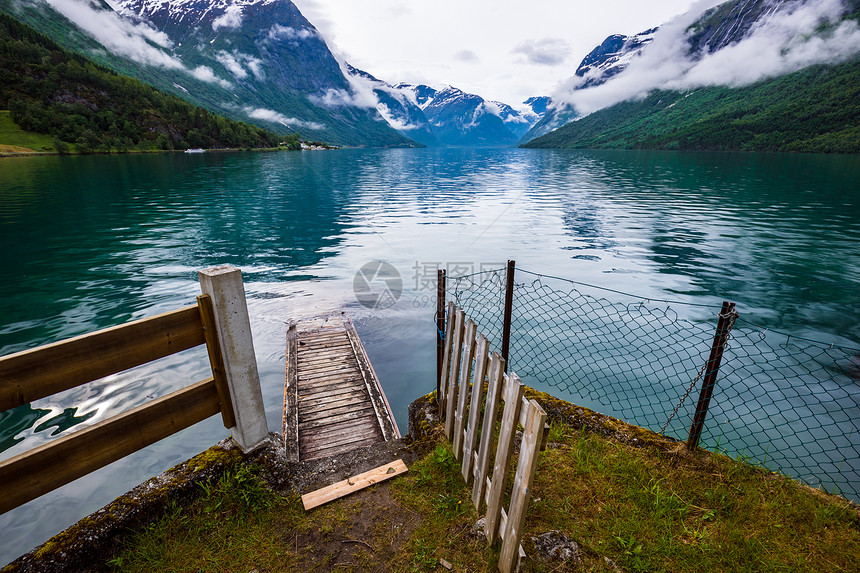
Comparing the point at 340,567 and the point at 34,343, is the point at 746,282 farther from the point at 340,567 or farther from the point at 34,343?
the point at 34,343

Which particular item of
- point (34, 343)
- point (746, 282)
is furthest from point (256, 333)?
point (746, 282)

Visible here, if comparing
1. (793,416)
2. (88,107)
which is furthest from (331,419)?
(88,107)

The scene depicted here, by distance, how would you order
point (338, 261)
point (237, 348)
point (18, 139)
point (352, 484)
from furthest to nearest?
point (18, 139), point (338, 261), point (352, 484), point (237, 348)

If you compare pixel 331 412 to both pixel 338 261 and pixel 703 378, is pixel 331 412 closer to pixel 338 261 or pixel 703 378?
pixel 703 378

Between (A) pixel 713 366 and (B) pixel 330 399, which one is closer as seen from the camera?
(A) pixel 713 366

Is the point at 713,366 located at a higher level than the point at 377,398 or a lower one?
higher

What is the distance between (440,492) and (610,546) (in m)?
1.91

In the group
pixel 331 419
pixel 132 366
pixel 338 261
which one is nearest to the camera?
pixel 132 366

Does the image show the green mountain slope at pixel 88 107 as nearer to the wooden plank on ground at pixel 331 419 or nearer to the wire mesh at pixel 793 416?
the wooden plank on ground at pixel 331 419

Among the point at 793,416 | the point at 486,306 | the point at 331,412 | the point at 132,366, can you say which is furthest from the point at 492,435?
the point at 486,306

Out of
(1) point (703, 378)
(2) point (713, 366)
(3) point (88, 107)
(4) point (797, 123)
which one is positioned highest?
(3) point (88, 107)

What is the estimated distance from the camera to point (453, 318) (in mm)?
5188

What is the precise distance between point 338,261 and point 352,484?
16.6 metres

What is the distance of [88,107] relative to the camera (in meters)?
143
